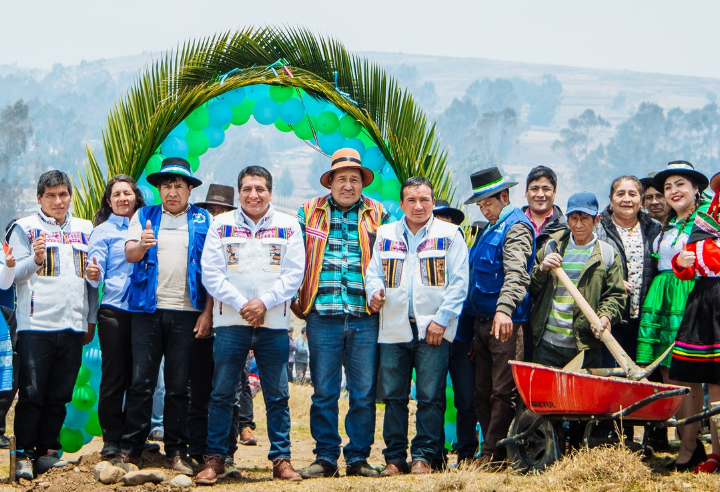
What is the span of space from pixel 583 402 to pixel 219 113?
4.31 meters

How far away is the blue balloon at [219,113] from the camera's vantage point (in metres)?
→ 8.03

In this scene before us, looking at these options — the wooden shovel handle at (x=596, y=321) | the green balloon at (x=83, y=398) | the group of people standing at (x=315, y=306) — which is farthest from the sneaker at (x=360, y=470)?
the green balloon at (x=83, y=398)

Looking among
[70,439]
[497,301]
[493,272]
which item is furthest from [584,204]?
[70,439]

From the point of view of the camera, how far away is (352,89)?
27.1ft

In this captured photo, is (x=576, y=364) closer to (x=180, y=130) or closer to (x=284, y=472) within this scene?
(x=284, y=472)

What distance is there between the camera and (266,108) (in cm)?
810

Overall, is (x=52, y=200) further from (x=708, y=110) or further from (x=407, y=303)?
(x=708, y=110)

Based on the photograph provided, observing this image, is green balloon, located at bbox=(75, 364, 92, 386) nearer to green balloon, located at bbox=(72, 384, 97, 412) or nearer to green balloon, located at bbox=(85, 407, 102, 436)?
green balloon, located at bbox=(72, 384, 97, 412)

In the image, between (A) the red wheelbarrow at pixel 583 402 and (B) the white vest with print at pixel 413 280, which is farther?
(B) the white vest with print at pixel 413 280

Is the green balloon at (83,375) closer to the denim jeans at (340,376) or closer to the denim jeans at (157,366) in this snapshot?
the denim jeans at (157,366)

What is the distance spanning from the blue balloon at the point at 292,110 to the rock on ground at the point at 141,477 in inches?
141

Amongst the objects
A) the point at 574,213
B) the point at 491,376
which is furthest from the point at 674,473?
the point at 574,213

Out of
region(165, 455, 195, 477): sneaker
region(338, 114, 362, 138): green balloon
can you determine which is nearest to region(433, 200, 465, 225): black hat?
region(338, 114, 362, 138): green balloon

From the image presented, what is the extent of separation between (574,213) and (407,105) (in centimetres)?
258
